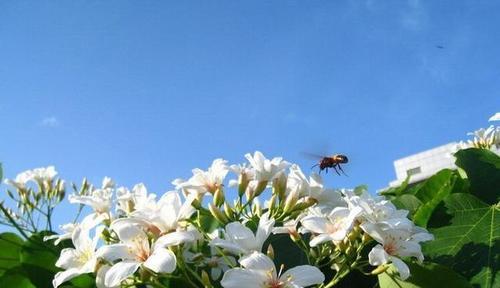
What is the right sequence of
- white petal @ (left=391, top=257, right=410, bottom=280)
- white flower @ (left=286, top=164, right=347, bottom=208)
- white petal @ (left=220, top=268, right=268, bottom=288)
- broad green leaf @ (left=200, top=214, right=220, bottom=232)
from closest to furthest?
1. white petal @ (left=220, top=268, right=268, bottom=288)
2. white petal @ (left=391, top=257, right=410, bottom=280)
3. white flower @ (left=286, top=164, right=347, bottom=208)
4. broad green leaf @ (left=200, top=214, right=220, bottom=232)

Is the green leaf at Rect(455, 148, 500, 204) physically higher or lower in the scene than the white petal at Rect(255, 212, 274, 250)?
higher

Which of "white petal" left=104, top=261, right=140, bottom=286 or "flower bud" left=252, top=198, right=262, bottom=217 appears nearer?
"white petal" left=104, top=261, right=140, bottom=286

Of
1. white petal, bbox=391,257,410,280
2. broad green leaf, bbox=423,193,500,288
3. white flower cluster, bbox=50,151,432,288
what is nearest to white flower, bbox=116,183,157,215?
white flower cluster, bbox=50,151,432,288

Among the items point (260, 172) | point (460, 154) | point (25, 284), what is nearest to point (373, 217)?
point (260, 172)

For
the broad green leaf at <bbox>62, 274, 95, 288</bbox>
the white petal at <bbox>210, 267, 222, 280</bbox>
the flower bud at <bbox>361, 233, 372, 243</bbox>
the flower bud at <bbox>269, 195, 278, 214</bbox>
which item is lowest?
the broad green leaf at <bbox>62, 274, 95, 288</bbox>

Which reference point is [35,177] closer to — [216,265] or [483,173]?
[216,265]

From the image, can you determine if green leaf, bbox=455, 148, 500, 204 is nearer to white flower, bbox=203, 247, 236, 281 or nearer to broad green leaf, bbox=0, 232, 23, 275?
white flower, bbox=203, 247, 236, 281

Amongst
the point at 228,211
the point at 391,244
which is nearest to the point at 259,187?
the point at 228,211

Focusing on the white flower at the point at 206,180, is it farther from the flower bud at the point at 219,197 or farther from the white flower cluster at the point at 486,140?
the white flower cluster at the point at 486,140

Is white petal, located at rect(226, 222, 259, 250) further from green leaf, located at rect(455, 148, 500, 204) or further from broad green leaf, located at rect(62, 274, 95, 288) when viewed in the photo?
green leaf, located at rect(455, 148, 500, 204)

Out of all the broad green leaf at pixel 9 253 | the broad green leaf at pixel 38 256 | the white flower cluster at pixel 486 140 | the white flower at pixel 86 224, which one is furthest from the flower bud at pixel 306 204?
the white flower cluster at pixel 486 140

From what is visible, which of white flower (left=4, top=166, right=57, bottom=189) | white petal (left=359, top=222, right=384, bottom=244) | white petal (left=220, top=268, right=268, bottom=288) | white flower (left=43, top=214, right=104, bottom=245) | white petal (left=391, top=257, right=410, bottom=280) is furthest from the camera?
white flower (left=4, top=166, right=57, bottom=189)
